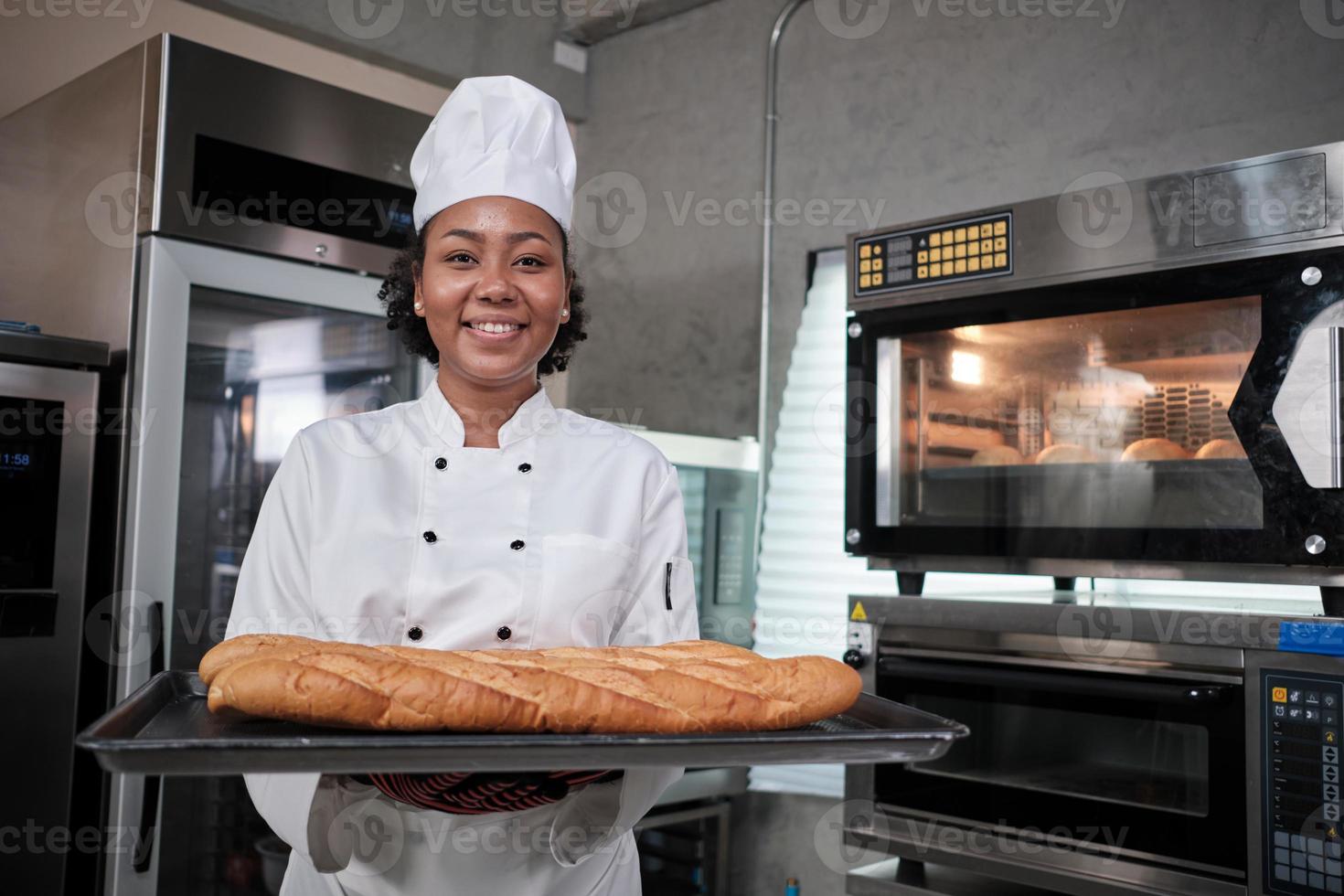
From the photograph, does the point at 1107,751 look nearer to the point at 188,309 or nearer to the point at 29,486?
the point at 188,309

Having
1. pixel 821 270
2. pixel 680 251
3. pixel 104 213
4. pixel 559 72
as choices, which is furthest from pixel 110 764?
pixel 559 72

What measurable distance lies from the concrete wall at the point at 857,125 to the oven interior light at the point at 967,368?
3.04 feet

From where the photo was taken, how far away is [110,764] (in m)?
0.77

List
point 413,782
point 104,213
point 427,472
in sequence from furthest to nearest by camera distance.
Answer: point 104,213
point 427,472
point 413,782

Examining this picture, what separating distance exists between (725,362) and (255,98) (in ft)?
5.57

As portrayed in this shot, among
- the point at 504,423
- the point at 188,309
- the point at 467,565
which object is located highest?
the point at 188,309

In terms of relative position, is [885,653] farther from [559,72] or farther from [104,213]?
[559,72]

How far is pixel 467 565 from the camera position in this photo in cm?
144

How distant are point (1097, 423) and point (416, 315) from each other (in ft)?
4.01

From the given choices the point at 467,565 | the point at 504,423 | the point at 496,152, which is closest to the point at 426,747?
the point at 467,565

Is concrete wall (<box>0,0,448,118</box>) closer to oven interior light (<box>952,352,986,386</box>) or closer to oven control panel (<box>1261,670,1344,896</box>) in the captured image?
oven interior light (<box>952,352,986,386</box>)

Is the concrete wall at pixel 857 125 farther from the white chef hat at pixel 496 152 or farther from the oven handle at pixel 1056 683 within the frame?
the white chef hat at pixel 496 152

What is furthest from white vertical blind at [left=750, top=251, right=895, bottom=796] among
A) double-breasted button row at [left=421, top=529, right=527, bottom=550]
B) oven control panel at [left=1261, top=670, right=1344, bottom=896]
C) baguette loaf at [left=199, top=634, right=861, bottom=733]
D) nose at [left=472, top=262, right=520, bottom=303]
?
baguette loaf at [left=199, top=634, right=861, bottom=733]

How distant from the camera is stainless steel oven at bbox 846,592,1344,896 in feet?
5.59
